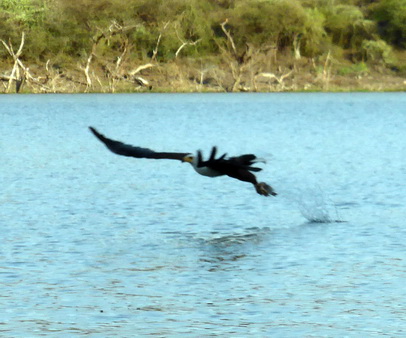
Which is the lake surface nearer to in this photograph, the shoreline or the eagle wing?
the eagle wing

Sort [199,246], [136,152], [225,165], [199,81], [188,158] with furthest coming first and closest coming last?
[199,81] → [199,246] → [136,152] → [188,158] → [225,165]

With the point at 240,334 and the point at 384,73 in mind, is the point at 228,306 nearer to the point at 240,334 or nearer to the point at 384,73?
the point at 240,334

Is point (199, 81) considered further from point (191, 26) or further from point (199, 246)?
point (199, 246)

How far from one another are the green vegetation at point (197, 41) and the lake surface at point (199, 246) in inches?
2047

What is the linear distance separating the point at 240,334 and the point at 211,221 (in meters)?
8.60

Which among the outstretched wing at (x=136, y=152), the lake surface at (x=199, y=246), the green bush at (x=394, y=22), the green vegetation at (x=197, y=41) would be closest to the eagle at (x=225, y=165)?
the outstretched wing at (x=136, y=152)

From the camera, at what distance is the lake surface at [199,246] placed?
1126 cm

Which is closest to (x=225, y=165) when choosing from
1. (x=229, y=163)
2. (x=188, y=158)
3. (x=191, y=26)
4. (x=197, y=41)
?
(x=229, y=163)

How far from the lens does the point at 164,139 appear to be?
43656 mm

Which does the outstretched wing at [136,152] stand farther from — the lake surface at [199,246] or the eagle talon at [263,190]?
the lake surface at [199,246]

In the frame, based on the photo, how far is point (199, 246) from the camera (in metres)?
16.1

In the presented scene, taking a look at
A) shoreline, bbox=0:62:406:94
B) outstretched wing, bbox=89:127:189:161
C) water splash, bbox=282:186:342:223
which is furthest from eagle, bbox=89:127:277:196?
shoreline, bbox=0:62:406:94

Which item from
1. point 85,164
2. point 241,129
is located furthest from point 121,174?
point 241,129

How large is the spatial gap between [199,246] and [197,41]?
7752 cm
